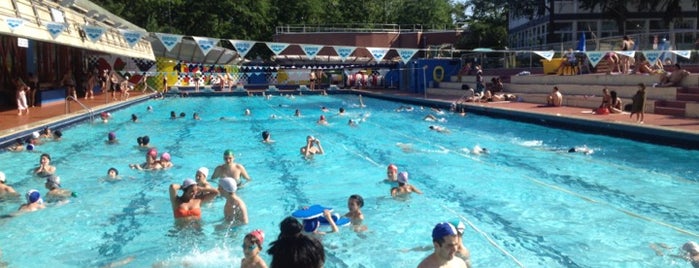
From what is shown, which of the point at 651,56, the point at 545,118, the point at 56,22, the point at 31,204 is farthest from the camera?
the point at 651,56

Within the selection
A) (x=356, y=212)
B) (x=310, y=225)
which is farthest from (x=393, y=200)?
(x=310, y=225)

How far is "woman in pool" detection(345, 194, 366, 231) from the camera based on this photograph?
7062 millimetres

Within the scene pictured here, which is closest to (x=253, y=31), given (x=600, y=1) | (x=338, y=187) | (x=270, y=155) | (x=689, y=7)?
(x=600, y=1)

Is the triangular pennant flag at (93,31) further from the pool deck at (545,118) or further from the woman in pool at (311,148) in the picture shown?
the woman in pool at (311,148)

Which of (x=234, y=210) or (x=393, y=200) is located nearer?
(x=234, y=210)

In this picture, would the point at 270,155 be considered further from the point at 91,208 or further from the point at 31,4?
the point at 31,4

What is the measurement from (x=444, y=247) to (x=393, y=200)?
191 inches

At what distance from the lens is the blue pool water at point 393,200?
251 inches

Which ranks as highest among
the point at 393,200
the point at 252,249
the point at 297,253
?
the point at 297,253

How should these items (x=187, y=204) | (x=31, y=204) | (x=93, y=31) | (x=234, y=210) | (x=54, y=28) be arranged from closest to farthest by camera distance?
1. (x=234, y=210)
2. (x=187, y=204)
3. (x=31, y=204)
4. (x=54, y=28)
5. (x=93, y=31)

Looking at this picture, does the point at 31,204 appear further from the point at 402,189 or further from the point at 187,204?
the point at 402,189

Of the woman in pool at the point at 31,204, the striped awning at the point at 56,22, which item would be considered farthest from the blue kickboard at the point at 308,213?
the striped awning at the point at 56,22

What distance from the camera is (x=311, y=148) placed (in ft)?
42.0

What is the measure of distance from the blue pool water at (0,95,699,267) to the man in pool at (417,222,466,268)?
2231 mm
